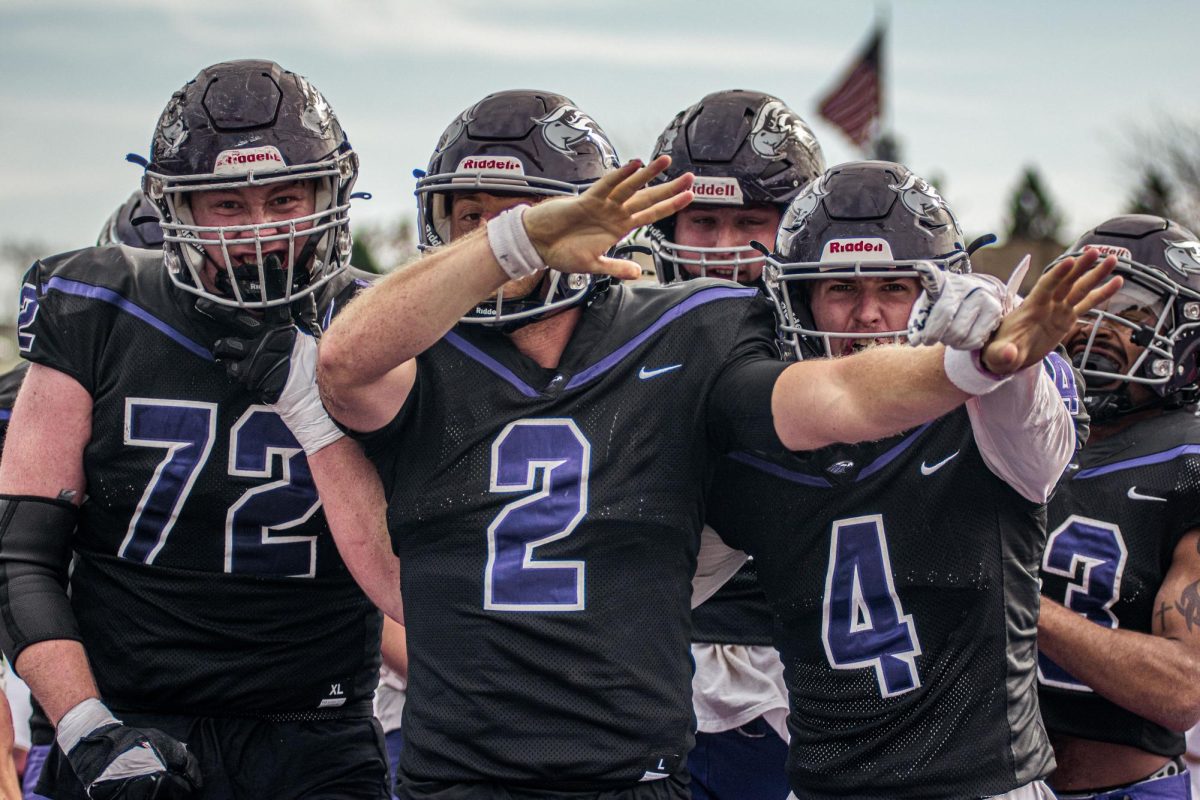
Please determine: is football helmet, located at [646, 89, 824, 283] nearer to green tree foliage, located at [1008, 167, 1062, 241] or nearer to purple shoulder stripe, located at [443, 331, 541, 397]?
purple shoulder stripe, located at [443, 331, 541, 397]

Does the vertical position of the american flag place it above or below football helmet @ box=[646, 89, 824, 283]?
above

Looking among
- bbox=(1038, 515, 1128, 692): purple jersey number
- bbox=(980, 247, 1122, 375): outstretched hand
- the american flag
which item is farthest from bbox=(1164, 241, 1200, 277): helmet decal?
the american flag

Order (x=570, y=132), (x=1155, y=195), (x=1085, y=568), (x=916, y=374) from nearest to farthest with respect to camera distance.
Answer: (x=916, y=374)
(x=570, y=132)
(x=1085, y=568)
(x=1155, y=195)

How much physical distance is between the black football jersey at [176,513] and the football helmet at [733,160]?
1086 mm

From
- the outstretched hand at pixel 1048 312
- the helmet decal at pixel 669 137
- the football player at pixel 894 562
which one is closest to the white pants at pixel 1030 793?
the football player at pixel 894 562

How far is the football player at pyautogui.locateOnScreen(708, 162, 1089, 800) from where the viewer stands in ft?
10.1

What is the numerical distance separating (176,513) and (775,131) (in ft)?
6.98

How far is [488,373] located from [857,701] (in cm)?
108

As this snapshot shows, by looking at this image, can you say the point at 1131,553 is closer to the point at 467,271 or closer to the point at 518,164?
the point at 518,164

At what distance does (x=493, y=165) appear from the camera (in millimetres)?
3246

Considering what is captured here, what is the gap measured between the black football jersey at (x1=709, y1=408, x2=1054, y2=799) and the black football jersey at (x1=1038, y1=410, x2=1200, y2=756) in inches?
28.9

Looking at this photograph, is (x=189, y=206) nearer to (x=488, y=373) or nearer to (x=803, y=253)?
(x=488, y=373)

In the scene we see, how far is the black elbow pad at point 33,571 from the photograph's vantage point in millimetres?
3451

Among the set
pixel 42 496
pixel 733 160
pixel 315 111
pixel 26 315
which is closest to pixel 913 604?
pixel 733 160
